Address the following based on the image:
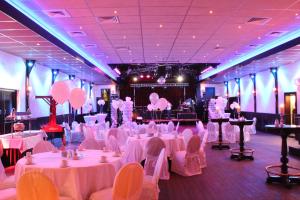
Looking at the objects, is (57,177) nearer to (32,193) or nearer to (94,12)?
(32,193)

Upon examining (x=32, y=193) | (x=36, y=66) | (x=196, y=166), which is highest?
(x=36, y=66)

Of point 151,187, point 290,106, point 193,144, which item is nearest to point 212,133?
point 290,106

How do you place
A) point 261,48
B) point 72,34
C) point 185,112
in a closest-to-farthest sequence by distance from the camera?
point 72,34 → point 261,48 → point 185,112

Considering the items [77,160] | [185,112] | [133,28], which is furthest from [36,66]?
[185,112]

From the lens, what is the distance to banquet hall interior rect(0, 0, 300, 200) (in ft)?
14.2

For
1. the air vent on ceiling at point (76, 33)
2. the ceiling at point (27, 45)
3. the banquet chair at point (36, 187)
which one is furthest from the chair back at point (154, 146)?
the air vent on ceiling at point (76, 33)

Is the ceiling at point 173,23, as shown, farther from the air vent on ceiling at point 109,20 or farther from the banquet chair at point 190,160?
the banquet chair at point 190,160

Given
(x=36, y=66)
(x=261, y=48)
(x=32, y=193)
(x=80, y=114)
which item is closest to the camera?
(x=32, y=193)

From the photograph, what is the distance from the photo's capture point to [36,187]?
331 cm

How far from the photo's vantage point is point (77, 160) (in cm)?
455

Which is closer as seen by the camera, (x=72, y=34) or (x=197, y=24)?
(x=197, y=24)

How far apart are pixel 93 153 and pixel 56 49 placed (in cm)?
613

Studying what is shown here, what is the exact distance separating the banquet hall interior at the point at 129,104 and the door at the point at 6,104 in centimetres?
4

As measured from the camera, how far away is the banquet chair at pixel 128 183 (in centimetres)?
359
